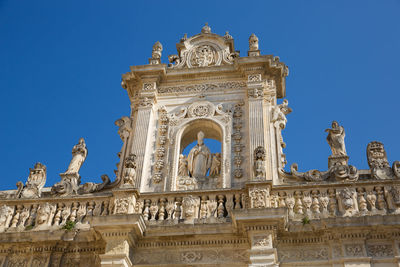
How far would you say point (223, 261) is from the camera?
33.0ft

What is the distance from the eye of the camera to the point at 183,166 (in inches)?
499

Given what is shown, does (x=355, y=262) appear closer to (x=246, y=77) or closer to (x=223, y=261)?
(x=223, y=261)

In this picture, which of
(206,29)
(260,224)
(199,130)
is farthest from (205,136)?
(260,224)

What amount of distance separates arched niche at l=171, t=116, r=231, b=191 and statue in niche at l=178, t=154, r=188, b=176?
0.19 meters

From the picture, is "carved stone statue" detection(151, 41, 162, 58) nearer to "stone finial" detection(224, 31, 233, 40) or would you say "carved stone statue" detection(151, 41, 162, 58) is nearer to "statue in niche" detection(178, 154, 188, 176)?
"stone finial" detection(224, 31, 233, 40)

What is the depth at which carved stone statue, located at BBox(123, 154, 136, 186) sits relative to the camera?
1132 cm

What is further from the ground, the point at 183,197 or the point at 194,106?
the point at 194,106

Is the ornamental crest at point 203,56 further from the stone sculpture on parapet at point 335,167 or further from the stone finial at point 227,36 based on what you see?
the stone sculpture on parapet at point 335,167

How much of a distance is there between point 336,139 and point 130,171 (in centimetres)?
508

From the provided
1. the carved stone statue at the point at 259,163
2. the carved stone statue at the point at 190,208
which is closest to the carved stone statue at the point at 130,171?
the carved stone statue at the point at 190,208

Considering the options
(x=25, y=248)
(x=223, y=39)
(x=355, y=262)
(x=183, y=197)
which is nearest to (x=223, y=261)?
(x=183, y=197)

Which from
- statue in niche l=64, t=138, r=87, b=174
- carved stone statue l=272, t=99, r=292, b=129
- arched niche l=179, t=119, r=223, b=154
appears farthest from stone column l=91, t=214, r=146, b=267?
carved stone statue l=272, t=99, r=292, b=129

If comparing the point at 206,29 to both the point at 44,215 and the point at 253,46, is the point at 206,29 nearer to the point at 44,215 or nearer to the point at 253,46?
the point at 253,46

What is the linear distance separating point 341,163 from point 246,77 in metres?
3.69
